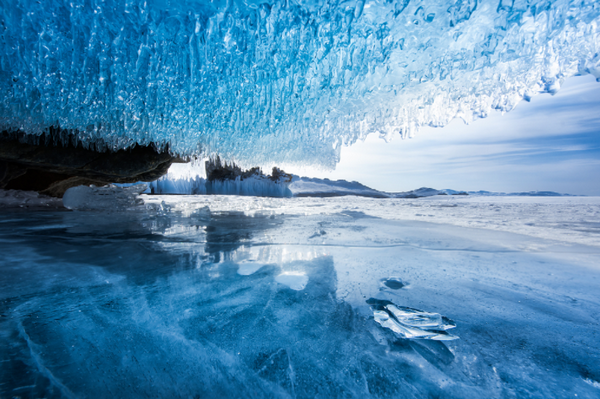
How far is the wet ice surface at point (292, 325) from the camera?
93 centimetres

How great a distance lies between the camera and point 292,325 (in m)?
1.28

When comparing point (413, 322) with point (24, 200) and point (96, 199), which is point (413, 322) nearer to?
point (96, 199)

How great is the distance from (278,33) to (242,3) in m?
0.50

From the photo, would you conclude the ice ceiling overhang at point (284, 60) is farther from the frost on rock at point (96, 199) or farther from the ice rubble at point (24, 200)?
the ice rubble at point (24, 200)

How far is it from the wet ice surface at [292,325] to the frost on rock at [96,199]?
688 cm

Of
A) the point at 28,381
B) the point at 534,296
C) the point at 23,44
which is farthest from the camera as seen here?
the point at 23,44

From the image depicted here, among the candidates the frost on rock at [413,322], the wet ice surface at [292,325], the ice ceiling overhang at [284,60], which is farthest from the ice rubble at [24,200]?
the frost on rock at [413,322]

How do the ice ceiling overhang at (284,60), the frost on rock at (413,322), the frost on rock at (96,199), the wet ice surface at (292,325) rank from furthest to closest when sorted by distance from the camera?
the frost on rock at (96,199) → the ice ceiling overhang at (284,60) → the frost on rock at (413,322) → the wet ice surface at (292,325)

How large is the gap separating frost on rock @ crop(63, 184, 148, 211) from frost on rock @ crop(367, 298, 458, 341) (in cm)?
927

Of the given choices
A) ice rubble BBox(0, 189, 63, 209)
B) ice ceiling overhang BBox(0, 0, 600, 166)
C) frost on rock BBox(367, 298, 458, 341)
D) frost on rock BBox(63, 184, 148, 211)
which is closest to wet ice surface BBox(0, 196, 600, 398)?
frost on rock BBox(367, 298, 458, 341)

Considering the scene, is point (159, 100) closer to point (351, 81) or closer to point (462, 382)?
point (351, 81)

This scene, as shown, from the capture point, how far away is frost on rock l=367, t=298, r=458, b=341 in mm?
1207

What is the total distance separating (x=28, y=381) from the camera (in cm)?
89


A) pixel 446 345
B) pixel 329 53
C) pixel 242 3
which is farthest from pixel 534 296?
pixel 242 3
